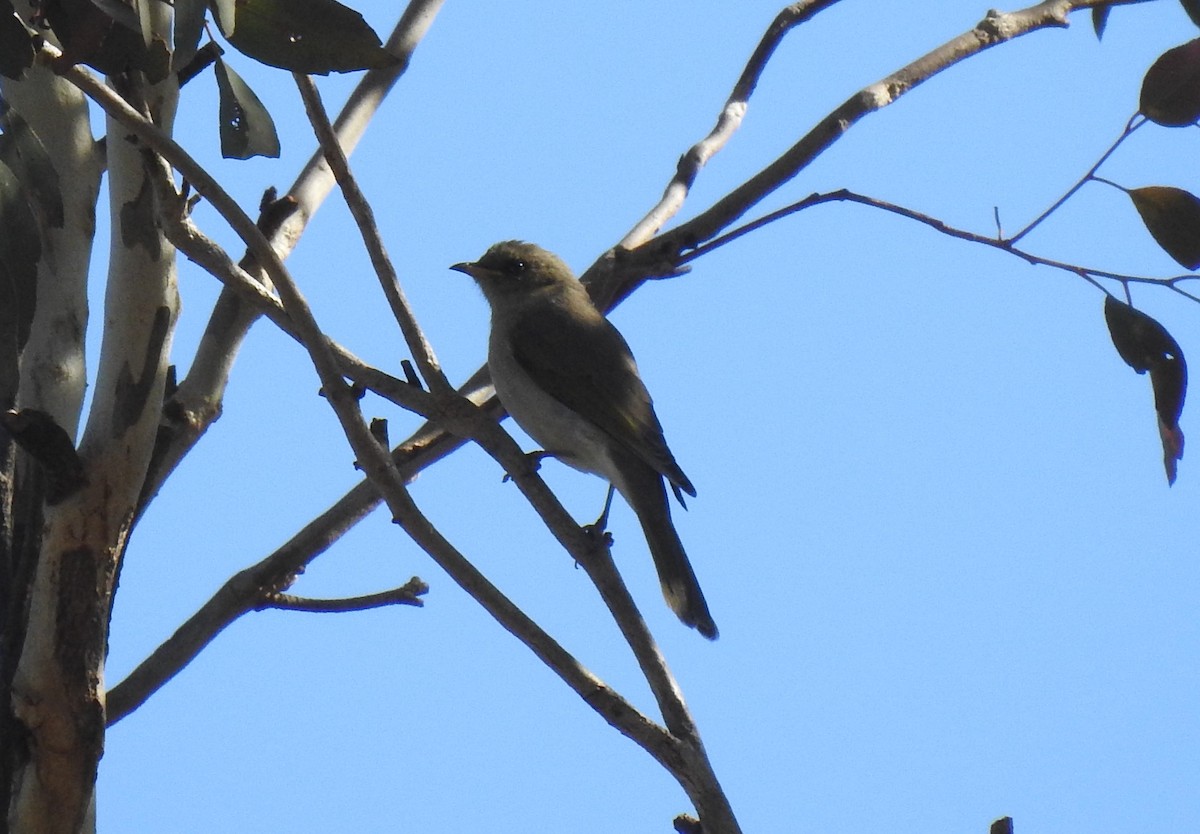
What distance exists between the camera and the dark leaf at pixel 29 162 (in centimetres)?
290

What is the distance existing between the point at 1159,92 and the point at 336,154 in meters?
1.82

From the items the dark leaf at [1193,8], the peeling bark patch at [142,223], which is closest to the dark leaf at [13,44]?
the peeling bark patch at [142,223]

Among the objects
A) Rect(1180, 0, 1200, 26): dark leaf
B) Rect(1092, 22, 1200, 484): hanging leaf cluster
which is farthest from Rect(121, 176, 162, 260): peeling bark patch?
Rect(1180, 0, 1200, 26): dark leaf

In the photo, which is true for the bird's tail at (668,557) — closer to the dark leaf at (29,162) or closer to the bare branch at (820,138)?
the bare branch at (820,138)

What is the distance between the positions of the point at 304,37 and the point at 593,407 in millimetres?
2195

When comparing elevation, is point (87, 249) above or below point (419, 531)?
above

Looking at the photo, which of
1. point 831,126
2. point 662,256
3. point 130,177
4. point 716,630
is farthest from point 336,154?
point 716,630

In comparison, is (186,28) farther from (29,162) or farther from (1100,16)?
(1100,16)

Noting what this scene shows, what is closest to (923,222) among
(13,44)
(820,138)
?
(820,138)

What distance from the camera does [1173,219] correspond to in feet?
9.68

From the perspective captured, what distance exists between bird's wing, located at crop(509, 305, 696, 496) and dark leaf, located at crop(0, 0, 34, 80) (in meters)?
2.24

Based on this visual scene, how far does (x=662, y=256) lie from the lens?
10.3 feet

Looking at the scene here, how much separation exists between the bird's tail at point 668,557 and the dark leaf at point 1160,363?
135 cm

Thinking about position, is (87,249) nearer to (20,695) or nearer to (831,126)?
(20,695)
